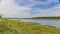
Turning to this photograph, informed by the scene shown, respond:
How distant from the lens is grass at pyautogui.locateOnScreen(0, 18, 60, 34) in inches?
61.6

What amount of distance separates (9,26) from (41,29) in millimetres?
389

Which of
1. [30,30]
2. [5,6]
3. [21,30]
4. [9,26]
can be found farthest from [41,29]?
[5,6]

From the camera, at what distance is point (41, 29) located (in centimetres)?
158

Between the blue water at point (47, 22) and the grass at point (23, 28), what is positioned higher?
the blue water at point (47, 22)

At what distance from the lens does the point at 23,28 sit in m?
1.60

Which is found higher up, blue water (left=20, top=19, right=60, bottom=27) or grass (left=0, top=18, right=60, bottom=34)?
blue water (left=20, top=19, right=60, bottom=27)

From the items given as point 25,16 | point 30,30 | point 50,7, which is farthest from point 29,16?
point 50,7

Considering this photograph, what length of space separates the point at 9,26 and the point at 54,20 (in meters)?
0.55

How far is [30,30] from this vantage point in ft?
5.20

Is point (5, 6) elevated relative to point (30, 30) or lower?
elevated

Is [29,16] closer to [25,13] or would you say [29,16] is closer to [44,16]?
[25,13]

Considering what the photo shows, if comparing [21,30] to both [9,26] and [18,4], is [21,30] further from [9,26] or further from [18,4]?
[18,4]

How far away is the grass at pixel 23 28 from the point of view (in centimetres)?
156

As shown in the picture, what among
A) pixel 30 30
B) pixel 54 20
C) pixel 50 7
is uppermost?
pixel 50 7
